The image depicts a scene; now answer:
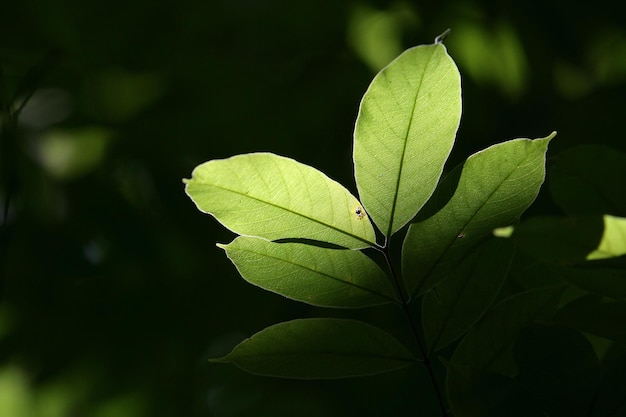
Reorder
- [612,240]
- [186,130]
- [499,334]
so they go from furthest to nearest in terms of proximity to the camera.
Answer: [186,130]
[499,334]
[612,240]

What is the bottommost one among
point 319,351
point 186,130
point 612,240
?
point 186,130

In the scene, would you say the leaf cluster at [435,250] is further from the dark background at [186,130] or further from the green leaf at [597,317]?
the dark background at [186,130]

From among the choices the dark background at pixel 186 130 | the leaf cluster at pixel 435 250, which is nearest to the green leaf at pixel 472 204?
the leaf cluster at pixel 435 250

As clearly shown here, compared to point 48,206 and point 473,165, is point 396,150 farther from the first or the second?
point 48,206

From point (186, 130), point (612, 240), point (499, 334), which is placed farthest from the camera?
point (186, 130)

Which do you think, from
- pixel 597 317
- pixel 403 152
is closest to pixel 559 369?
pixel 597 317

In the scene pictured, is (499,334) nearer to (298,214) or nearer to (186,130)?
(298,214)
